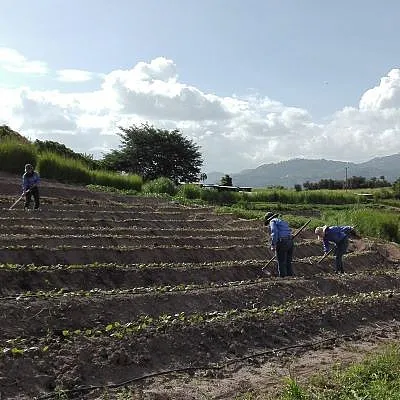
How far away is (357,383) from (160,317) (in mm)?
2658

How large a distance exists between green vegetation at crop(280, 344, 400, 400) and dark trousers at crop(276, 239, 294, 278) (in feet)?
16.1

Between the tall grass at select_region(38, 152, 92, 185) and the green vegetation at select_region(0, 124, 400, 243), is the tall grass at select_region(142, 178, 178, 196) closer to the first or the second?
the green vegetation at select_region(0, 124, 400, 243)

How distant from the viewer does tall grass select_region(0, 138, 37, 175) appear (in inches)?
917

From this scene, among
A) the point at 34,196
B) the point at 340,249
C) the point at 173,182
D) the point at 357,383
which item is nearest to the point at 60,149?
the point at 173,182

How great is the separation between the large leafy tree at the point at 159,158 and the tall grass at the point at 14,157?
18.3 m

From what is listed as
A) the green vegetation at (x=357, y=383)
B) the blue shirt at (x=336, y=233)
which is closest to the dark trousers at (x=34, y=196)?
the blue shirt at (x=336, y=233)

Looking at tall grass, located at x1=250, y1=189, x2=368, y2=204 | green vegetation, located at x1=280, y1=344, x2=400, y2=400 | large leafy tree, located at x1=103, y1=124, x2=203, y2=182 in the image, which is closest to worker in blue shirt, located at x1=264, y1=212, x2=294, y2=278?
green vegetation, located at x1=280, y1=344, x2=400, y2=400

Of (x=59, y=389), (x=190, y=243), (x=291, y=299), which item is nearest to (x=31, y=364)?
(x=59, y=389)

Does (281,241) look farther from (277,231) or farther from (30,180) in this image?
(30,180)

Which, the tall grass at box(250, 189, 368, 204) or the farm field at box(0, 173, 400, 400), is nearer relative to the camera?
the farm field at box(0, 173, 400, 400)

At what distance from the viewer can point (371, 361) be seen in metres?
6.13

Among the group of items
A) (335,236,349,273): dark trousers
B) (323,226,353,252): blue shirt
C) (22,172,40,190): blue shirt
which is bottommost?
(335,236,349,273): dark trousers

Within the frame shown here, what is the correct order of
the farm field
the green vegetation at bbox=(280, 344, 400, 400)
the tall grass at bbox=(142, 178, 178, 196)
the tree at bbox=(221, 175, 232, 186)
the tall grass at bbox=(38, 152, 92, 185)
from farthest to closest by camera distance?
the tree at bbox=(221, 175, 232, 186) < the tall grass at bbox=(142, 178, 178, 196) < the tall grass at bbox=(38, 152, 92, 185) < the farm field < the green vegetation at bbox=(280, 344, 400, 400)

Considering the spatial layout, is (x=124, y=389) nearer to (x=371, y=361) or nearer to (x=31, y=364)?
(x=31, y=364)
